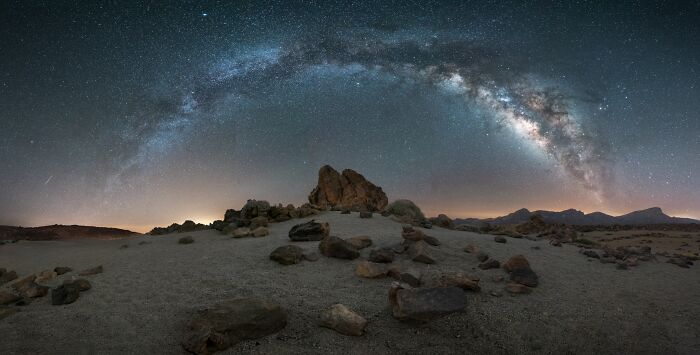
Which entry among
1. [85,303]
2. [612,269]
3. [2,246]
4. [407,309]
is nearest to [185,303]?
[85,303]

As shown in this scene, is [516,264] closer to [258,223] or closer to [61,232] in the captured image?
[258,223]

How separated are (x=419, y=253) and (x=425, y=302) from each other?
231 cm

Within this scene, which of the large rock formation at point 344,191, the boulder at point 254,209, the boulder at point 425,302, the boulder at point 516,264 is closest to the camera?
the boulder at point 425,302

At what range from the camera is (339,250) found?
7473mm

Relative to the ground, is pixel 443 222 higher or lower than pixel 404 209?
lower

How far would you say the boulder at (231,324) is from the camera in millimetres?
4105

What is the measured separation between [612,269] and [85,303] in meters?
10.7

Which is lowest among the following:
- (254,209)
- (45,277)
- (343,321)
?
(343,321)

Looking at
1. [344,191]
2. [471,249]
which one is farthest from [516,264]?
[344,191]

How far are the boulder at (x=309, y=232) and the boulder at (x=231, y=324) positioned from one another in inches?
173

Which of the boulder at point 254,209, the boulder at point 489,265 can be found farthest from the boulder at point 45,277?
the boulder at point 489,265

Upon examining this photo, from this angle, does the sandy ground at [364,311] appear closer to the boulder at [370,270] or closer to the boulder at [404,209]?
the boulder at [370,270]

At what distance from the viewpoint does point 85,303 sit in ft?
18.5

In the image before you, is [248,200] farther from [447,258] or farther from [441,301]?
[441,301]
